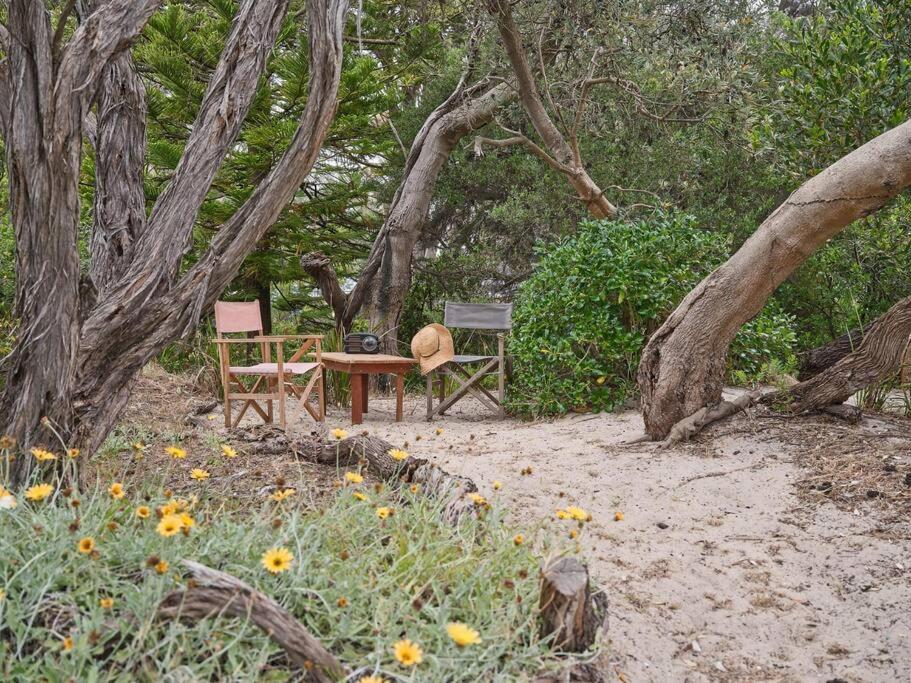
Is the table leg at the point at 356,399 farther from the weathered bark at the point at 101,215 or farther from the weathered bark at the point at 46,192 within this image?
the weathered bark at the point at 46,192

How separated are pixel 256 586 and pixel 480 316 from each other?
5.63 metres

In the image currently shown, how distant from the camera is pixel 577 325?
21.9 ft

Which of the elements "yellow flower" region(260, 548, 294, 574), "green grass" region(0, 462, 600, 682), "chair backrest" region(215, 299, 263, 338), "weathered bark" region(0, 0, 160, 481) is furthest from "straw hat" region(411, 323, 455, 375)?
"yellow flower" region(260, 548, 294, 574)

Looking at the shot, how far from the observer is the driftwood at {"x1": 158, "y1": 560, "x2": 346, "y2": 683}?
177 cm

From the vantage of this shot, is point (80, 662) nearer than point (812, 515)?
Yes

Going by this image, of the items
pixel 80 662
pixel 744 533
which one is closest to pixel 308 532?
pixel 80 662

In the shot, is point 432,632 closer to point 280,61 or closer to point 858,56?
point 858,56

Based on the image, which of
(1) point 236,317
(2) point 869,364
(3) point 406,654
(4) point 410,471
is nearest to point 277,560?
(3) point 406,654

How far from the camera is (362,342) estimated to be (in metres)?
8.25

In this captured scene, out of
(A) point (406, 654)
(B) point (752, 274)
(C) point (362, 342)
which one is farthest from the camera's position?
(C) point (362, 342)

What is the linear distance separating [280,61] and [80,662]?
8121 millimetres

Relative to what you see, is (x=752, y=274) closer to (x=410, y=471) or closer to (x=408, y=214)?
(x=410, y=471)

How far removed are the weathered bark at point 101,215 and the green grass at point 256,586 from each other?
0.57 m

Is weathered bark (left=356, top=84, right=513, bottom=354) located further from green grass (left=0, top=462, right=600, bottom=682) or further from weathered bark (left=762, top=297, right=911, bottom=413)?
green grass (left=0, top=462, right=600, bottom=682)
